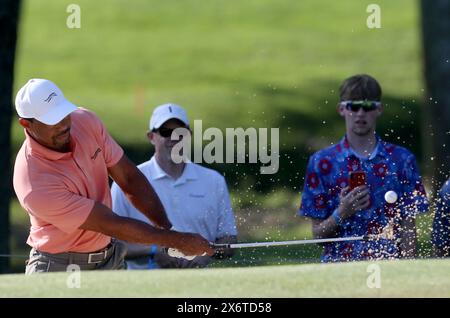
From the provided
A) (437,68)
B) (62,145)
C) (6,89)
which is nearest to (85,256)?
(62,145)

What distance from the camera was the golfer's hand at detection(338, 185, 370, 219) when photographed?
734 centimetres

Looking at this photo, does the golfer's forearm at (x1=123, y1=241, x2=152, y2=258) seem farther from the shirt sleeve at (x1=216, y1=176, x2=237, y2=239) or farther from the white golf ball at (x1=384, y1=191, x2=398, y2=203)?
the white golf ball at (x1=384, y1=191, x2=398, y2=203)

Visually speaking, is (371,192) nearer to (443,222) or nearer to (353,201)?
(353,201)

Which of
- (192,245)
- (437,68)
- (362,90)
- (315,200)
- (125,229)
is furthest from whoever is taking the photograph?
(437,68)

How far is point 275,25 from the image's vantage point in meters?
23.4

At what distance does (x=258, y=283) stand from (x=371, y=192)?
1287mm

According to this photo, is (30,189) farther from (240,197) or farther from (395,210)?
(240,197)

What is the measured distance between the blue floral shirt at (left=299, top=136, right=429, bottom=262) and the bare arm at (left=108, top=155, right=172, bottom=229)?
92 centimetres

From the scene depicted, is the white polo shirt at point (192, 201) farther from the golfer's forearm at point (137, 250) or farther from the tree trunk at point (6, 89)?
the tree trunk at point (6, 89)

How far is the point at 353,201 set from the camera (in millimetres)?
7324

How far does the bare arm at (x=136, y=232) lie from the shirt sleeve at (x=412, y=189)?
4.66 feet

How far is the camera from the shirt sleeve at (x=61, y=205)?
6465 millimetres
